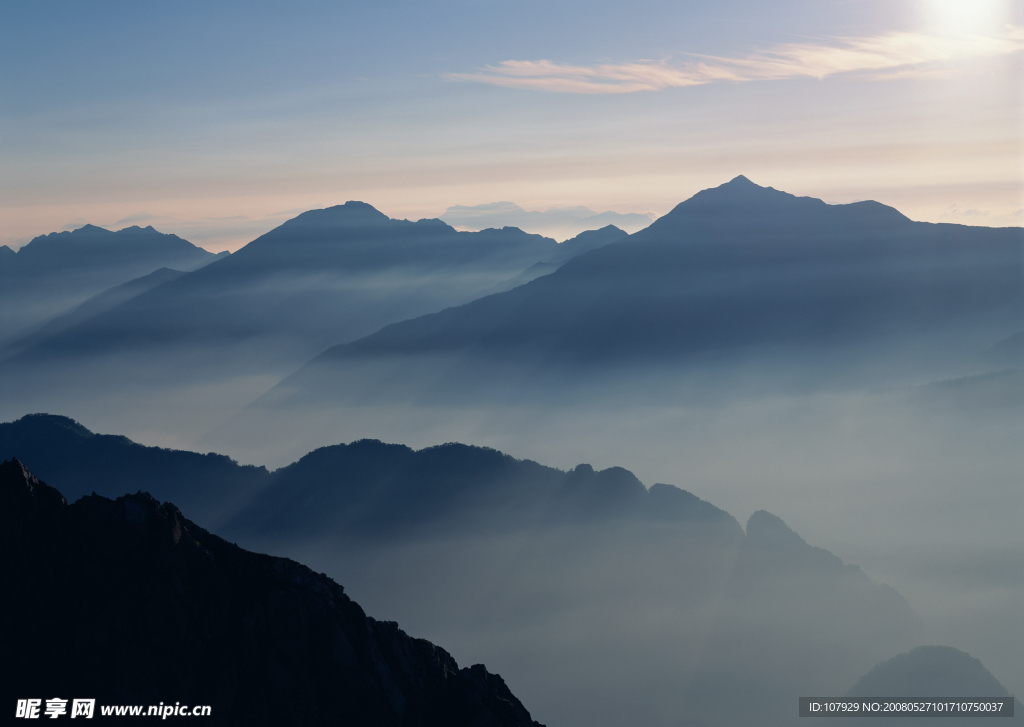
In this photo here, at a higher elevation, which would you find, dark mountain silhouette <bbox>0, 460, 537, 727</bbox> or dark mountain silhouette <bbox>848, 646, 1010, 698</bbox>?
dark mountain silhouette <bbox>0, 460, 537, 727</bbox>

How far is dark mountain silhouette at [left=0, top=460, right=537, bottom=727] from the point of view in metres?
Result: 40.2

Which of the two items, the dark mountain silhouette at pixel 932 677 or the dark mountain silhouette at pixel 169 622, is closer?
the dark mountain silhouette at pixel 169 622

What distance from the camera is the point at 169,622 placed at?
41.2 meters

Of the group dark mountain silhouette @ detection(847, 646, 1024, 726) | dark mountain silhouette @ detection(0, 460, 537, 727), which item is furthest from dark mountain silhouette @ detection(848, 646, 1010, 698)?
dark mountain silhouette @ detection(0, 460, 537, 727)

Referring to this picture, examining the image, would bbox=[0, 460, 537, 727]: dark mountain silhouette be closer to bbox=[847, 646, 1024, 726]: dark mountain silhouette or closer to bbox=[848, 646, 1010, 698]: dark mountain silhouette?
bbox=[847, 646, 1024, 726]: dark mountain silhouette

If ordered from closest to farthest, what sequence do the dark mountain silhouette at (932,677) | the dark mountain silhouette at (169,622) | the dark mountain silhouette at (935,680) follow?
the dark mountain silhouette at (169,622), the dark mountain silhouette at (935,680), the dark mountain silhouette at (932,677)

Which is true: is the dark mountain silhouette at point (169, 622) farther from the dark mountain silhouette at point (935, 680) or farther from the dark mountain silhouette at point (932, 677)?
the dark mountain silhouette at point (932, 677)

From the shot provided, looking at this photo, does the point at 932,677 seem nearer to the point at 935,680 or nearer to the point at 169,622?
the point at 935,680

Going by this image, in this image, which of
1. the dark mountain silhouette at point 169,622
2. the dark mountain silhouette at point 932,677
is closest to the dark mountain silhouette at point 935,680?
the dark mountain silhouette at point 932,677

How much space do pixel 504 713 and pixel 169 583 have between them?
2120 centimetres

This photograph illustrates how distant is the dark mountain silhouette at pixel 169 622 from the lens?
1581 inches

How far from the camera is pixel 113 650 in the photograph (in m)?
40.3

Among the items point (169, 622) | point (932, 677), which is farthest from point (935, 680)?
point (169, 622)

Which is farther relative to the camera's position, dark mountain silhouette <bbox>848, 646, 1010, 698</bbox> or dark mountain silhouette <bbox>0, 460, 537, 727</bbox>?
dark mountain silhouette <bbox>848, 646, 1010, 698</bbox>
